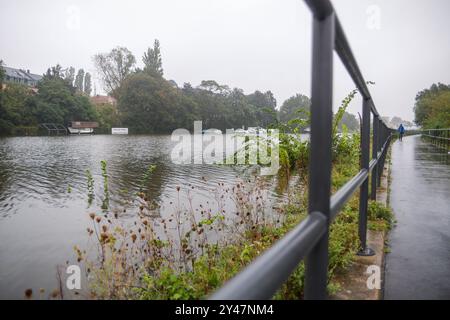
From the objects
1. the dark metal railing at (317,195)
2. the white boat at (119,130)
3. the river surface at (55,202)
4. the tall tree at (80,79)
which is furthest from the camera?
the tall tree at (80,79)

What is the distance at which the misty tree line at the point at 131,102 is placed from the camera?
173 ft

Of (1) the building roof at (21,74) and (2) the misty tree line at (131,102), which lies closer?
(2) the misty tree line at (131,102)

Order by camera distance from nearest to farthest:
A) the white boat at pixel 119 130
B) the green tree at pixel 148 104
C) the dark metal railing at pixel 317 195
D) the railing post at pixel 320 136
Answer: the dark metal railing at pixel 317 195 → the railing post at pixel 320 136 → the white boat at pixel 119 130 → the green tree at pixel 148 104

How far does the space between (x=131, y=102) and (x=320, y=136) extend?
6840 cm

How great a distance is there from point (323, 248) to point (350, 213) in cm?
350

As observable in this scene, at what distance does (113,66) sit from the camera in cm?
7481

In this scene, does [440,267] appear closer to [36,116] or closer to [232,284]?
[232,284]

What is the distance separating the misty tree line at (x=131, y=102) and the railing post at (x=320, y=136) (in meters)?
48.3

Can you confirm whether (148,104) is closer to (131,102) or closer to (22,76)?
(131,102)

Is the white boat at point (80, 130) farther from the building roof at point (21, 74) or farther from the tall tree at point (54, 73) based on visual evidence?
the building roof at point (21, 74)

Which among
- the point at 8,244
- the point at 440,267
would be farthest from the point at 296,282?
the point at 8,244

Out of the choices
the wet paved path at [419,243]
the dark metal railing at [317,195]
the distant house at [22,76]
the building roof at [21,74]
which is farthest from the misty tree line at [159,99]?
the dark metal railing at [317,195]

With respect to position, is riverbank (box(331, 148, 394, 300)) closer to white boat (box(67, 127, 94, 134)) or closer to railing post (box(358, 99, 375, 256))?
railing post (box(358, 99, 375, 256))

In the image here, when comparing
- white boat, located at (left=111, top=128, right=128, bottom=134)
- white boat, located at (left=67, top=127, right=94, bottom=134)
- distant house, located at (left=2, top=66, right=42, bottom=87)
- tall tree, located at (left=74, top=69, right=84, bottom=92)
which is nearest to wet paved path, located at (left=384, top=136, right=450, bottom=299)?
white boat, located at (left=67, top=127, right=94, bottom=134)
